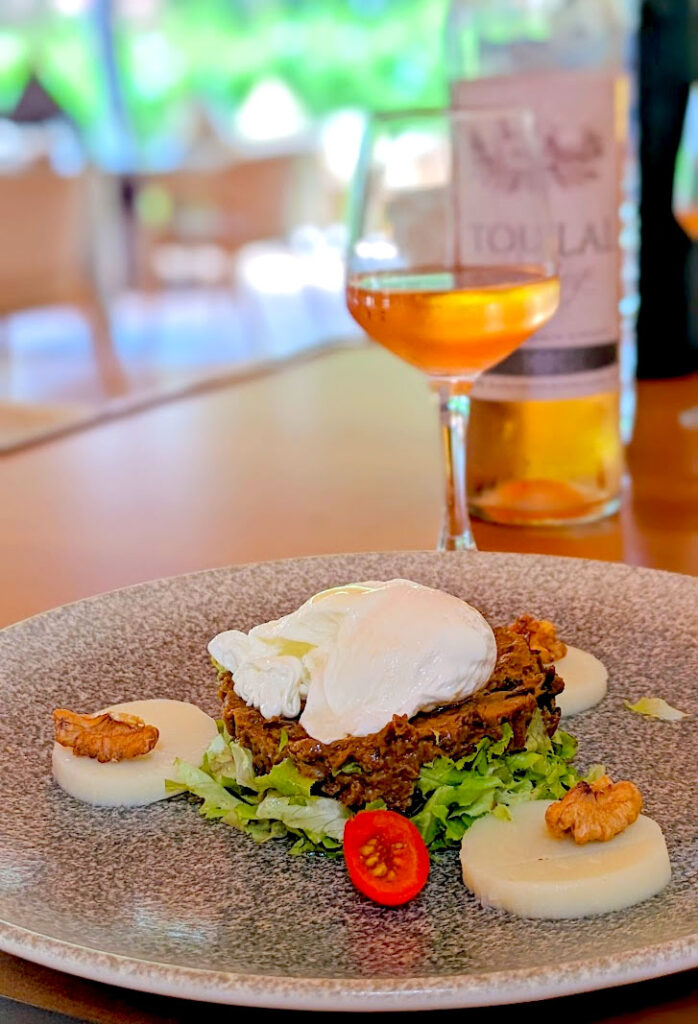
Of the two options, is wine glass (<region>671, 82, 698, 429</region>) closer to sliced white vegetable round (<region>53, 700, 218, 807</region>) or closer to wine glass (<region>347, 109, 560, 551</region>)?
wine glass (<region>347, 109, 560, 551</region>)

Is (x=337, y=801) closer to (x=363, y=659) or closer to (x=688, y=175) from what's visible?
(x=363, y=659)

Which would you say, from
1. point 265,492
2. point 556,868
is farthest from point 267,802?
point 265,492

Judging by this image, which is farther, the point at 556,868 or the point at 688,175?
the point at 688,175

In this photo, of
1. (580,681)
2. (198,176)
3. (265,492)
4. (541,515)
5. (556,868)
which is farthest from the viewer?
(198,176)

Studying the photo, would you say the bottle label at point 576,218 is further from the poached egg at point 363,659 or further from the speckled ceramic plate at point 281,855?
the poached egg at point 363,659

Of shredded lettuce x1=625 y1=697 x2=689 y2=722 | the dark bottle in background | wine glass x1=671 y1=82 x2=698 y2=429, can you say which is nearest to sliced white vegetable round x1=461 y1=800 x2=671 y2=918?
shredded lettuce x1=625 y1=697 x2=689 y2=722

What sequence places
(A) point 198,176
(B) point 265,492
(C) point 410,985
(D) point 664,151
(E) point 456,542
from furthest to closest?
(A) point 198,176 < (D) point 664,151 < (B) point 265,492 < (E) point 456,542 < (C) point 410,985
